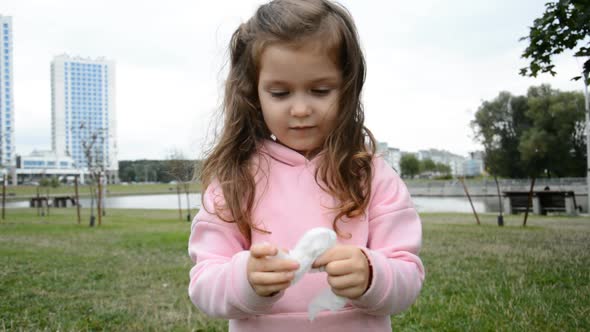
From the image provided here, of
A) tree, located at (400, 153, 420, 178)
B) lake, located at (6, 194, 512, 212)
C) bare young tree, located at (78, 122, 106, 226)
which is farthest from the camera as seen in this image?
tree, located at (400, 153, 420, 178)

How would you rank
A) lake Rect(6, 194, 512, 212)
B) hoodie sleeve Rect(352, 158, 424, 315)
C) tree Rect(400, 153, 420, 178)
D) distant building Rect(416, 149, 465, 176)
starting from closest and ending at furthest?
hoodie sleeve Rect(352, 158, 424, 315), lake Rect(6, 194, 512, 212), tree Rect(400, 153, 420, 178), distant building Rect(416, 149, 465, 176)

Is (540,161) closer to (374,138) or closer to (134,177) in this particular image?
(374,138)

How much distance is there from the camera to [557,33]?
4.72 meters

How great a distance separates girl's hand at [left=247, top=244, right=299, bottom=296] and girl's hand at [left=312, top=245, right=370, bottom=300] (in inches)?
3.1

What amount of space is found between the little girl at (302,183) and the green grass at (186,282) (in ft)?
7.60

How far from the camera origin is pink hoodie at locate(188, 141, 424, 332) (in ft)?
4.39

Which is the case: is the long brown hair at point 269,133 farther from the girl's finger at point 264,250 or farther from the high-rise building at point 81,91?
the high-rise building at point 81,91

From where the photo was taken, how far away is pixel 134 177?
92688 mm

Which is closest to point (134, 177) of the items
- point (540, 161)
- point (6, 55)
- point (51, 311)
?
point (6, 55)

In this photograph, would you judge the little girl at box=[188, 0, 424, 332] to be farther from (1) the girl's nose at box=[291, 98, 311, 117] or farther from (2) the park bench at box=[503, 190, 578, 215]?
(2) the park bench at box=[503, 190, 578, 215]

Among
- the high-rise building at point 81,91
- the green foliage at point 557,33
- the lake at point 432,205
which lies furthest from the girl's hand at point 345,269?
the high-rise building at point 81,91

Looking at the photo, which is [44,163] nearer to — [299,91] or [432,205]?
[432,205]

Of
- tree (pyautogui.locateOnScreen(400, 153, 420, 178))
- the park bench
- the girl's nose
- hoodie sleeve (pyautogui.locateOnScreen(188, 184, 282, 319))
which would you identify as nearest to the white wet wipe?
hoodie sleeve (pyautogui.locateOnScreen(188, 184, 282, 319))

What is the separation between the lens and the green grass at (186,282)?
12.1ft
